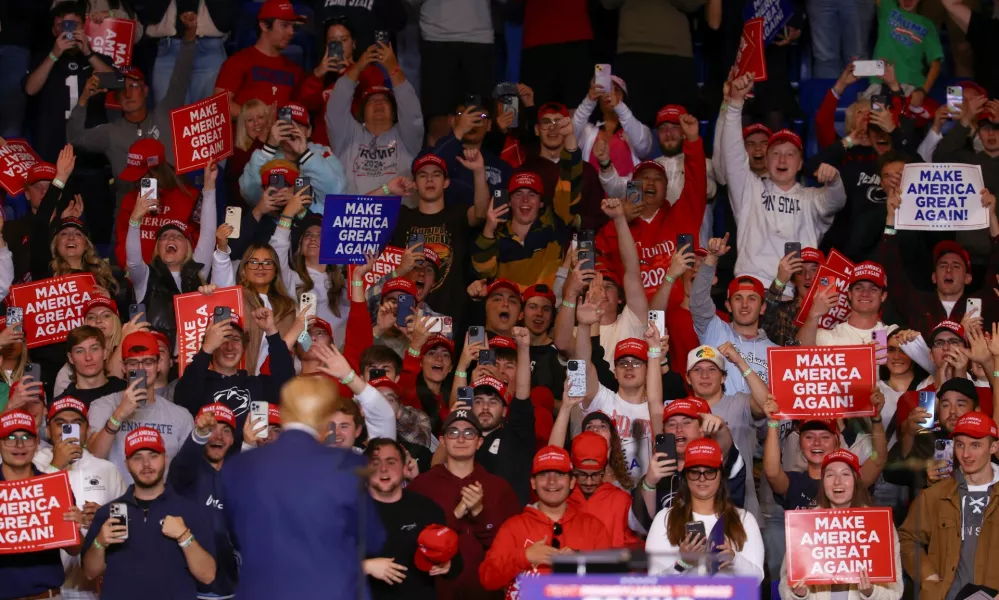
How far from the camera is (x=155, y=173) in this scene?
465 inches

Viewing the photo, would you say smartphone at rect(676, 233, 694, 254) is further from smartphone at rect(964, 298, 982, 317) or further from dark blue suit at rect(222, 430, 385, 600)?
dark blue suit at rect(222, 430, 385, 600)

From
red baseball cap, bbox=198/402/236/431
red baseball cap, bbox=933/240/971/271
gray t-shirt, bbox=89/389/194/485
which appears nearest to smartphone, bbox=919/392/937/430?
red baseball cap, bbox=933/240/971/271

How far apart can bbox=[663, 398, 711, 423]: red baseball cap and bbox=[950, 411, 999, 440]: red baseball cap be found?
4.05 feet

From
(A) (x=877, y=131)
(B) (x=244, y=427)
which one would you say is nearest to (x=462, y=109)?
(A) (x=877, y=131)

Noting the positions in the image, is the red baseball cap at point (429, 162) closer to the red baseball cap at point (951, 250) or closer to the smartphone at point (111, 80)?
the smartphone at point (111, 80)

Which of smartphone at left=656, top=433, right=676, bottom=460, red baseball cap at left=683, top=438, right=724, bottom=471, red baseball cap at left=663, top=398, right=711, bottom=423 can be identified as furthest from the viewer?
red baseball cap at left=663, top=398, right=711, bottom=423

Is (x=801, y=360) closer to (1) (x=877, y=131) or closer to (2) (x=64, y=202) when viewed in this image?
(1) (x=877, y=131)

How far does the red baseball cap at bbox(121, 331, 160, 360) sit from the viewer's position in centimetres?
970

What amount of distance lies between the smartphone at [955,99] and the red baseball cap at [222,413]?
540 cm

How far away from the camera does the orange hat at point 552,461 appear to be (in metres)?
8.59

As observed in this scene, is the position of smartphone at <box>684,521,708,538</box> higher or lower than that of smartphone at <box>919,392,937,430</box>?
lower

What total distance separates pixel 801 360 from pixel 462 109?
10.6ft

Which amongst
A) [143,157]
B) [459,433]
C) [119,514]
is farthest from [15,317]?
[459,433]

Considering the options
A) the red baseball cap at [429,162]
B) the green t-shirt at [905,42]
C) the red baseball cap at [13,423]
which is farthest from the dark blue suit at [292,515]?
the green t-shirt at [905,42]
